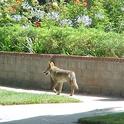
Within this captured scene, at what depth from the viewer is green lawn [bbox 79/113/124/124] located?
12195 millimetres

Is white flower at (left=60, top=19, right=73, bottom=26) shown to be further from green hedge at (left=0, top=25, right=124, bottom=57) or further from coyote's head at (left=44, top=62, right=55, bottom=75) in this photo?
coyote's head at (left=44, top=62, right=55, bottom=75)

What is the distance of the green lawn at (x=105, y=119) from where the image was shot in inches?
480

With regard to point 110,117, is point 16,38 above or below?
above

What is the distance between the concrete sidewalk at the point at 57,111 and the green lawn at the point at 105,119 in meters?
0.33

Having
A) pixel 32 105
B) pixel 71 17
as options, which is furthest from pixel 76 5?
pixel 32 105

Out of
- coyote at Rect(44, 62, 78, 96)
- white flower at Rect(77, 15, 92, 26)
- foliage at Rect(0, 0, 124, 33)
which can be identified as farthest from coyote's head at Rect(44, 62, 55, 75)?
white flower at Rect(77, 15, 92, 26)

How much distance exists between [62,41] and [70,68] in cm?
141

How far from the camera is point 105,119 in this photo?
1259 centimetres

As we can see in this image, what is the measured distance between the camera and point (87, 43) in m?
19.9

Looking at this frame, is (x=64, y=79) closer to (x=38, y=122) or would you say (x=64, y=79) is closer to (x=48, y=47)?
(x=48, y=47)

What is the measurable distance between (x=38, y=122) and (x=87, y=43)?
7353mm

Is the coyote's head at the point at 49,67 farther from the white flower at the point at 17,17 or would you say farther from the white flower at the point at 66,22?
the white flower at the point at 17,17

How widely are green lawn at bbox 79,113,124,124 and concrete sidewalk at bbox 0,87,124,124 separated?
33 centimetres

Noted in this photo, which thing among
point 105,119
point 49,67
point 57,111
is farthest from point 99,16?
point 105,119
